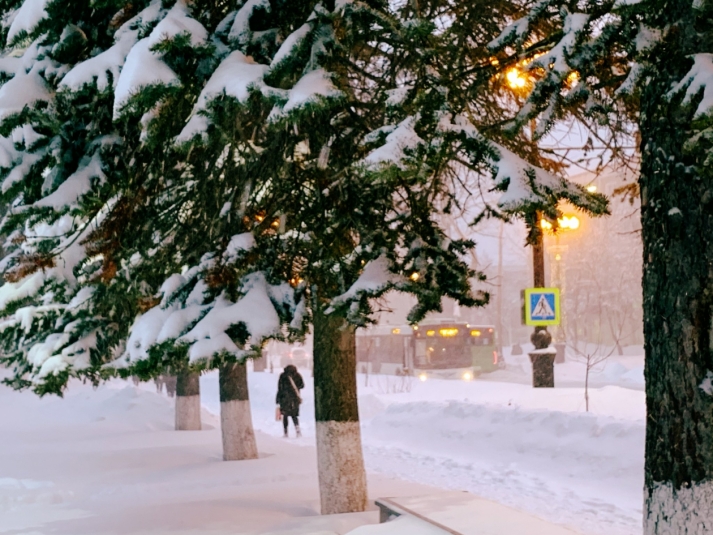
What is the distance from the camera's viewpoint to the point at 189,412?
17.4 m

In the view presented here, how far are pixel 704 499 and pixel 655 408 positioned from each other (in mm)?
510

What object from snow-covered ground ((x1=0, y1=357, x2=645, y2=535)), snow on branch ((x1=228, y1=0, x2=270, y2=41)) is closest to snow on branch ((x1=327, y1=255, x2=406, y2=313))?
snow on branch ((x1=228, y1=0, x2=270, y2=41))

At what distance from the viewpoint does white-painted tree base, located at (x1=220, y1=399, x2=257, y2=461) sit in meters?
12.6

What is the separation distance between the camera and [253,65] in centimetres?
534

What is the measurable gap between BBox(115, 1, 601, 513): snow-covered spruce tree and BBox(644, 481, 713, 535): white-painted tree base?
1768 millimetres

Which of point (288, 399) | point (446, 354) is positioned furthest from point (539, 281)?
point (446, 354)

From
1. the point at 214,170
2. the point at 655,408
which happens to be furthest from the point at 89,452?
the point at 655,408

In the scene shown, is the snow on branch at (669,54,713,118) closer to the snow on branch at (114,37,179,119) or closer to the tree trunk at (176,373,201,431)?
the snow on branch at (114,37,179,119)

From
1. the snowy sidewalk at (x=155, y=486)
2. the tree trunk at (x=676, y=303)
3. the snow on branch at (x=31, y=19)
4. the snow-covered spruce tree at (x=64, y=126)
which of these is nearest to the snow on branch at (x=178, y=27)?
the snow-covered spruce tree at (x=64, y=126)

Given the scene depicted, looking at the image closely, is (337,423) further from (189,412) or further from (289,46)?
(189,412)

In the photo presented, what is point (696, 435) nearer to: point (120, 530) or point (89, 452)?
point (120, 530)

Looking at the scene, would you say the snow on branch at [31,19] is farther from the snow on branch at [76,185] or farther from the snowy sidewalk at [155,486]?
the snowy sidewalk at [155,486]

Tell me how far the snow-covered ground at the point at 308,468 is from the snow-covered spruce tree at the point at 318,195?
2209 mm

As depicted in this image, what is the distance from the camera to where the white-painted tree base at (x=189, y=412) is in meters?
17.4
